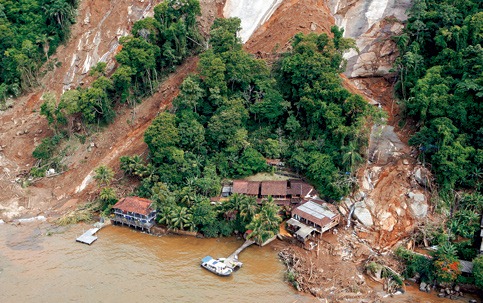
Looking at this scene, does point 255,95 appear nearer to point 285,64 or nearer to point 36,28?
point 285,64

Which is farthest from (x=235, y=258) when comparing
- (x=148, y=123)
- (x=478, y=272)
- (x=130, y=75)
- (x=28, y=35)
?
(x=28, y=35)

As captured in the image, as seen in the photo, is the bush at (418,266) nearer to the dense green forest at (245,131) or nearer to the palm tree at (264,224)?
the dense green forest at (245,131)

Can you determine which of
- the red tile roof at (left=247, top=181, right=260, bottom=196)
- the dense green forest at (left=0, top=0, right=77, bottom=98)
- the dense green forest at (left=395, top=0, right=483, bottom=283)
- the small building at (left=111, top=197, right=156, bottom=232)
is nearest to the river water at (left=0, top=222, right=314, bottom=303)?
the small building at (left=111, top=197, right=156, bottom=232)

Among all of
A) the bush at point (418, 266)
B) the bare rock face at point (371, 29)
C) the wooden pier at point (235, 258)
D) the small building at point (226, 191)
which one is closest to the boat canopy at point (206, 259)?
the wooden pier at point (235, 258)

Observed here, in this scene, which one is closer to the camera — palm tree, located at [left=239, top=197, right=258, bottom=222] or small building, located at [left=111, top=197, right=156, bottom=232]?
palm tree, located at [left=239, top=197, right=258, bottom=222]

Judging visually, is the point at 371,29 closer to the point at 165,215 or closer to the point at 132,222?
the point at 165,215

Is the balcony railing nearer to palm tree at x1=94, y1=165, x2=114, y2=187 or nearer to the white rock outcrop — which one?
palm tree at x1=94, y1=165, x2=114, y2=187
